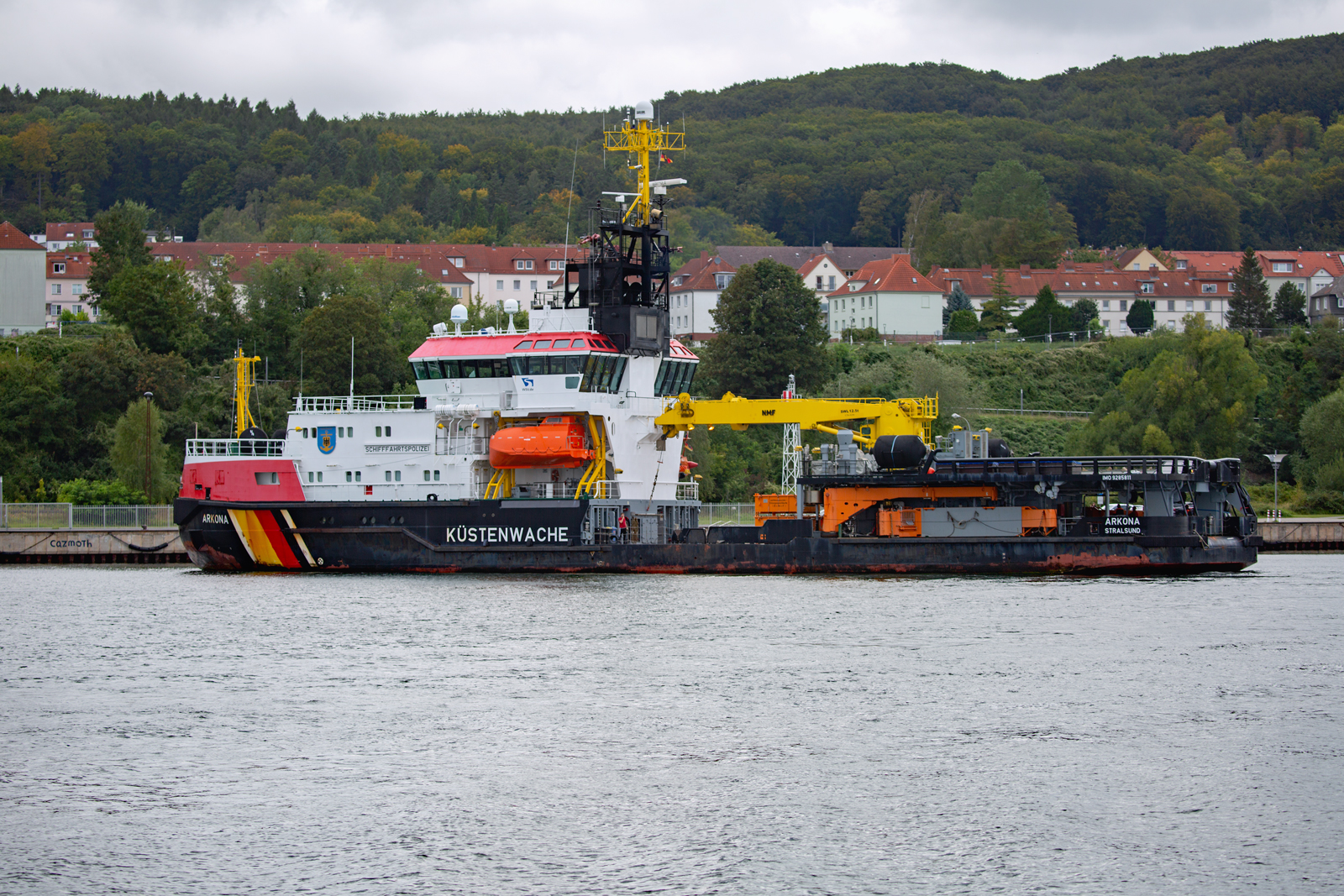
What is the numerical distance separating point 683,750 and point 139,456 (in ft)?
155

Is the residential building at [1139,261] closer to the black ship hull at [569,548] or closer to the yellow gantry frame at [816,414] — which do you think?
the yellow gantry frame at [816,414]

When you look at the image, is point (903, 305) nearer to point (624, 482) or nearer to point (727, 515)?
point (727, 515)

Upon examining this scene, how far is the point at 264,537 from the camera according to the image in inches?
1650

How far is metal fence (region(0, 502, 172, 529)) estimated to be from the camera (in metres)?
53.2

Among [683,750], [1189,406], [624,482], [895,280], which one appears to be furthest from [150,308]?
[683,750]

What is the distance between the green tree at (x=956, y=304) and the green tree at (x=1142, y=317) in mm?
11233

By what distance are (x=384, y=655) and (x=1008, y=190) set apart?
4768 inches

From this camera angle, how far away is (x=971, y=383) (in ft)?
263

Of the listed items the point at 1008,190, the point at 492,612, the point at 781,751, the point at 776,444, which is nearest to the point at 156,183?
the point at 1008,190

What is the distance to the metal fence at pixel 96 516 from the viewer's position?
53.2m

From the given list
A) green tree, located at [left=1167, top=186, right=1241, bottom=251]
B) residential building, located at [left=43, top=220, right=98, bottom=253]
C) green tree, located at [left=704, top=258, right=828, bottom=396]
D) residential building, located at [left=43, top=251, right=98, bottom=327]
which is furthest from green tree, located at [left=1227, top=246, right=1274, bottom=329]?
residential building, located at [left=43, top=220, right=98, bottom=253]

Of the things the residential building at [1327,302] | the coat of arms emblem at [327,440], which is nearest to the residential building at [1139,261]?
the residential building at [1327,302]

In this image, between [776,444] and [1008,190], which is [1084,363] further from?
[1008,190]

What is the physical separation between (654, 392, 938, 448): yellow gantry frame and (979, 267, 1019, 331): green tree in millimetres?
59066
